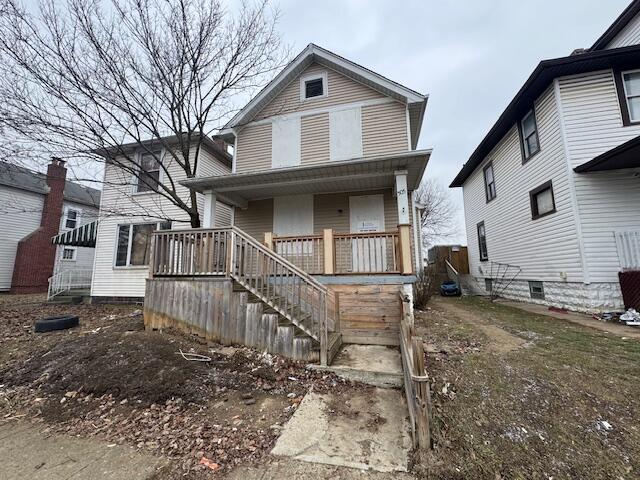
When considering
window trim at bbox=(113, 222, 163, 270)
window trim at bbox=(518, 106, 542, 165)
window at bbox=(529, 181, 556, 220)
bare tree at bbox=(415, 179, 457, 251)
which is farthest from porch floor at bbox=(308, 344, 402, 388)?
bare tree at bbox=(415, 179, 457, 251)

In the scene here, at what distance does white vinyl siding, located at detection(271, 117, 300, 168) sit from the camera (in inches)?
373

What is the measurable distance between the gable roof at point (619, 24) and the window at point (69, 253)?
2735 centimetres

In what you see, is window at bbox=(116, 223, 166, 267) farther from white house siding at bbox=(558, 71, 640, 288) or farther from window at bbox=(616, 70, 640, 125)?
window at bbox=(616, 70, 640, 125)

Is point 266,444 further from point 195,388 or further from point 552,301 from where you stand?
point 552,301

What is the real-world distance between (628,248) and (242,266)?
9918 millimetres

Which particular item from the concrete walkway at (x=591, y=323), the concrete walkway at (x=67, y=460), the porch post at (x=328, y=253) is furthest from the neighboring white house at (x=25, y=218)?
the concrete walkway at (x=591, y=323)

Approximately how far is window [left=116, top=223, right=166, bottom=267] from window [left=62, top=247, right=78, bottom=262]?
29.8 feet

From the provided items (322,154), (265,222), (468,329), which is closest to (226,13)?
(322,154)

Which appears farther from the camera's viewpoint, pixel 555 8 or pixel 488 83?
pixel 488 83

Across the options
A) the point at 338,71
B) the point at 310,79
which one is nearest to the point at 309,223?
the point at 310,79

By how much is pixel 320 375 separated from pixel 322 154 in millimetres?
7073

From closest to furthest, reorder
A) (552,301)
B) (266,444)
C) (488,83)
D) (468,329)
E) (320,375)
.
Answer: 1. (266,444)
2. (320,375)
3. (468,329)
4. (552,301)
5. (488,83)

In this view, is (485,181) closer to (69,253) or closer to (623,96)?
(623,96)

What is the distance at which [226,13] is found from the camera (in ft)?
24.5
